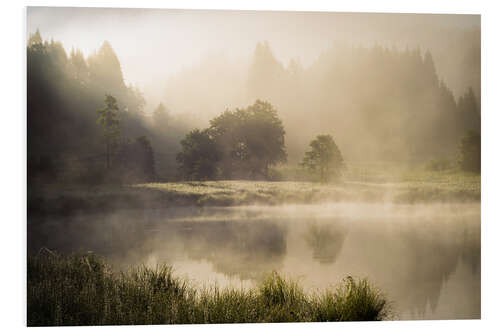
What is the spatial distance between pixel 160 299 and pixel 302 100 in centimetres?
251

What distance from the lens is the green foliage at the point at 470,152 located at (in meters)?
5.09

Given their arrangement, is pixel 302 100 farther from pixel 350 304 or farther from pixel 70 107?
pixel 70 107

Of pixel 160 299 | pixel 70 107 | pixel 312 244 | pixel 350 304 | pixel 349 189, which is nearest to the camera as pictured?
pixel 160 299

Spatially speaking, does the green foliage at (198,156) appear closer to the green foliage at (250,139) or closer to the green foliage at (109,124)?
the green foliage at (250,139)

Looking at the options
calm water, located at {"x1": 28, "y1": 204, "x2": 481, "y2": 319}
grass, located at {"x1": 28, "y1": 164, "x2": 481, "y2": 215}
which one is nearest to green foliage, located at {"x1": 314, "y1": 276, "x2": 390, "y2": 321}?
calm water, located at {"x1": 28, "y1": 204, "x2": 481, "y2": 319}

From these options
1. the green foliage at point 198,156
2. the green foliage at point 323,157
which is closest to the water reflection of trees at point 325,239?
the green foliage at point 323,157

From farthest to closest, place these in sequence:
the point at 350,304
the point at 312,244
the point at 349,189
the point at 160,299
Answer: the point at 349,189 < the point at 312,244 < the point at 350,304 < the point at 160,299

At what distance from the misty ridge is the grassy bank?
3.09 ft

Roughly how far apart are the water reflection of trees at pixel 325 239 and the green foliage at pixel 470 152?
4.90 ft

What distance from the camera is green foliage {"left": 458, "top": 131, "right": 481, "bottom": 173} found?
5.09 metres

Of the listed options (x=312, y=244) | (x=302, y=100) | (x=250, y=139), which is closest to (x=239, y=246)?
(x=312, y=244)

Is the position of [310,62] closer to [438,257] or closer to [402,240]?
[402,240]

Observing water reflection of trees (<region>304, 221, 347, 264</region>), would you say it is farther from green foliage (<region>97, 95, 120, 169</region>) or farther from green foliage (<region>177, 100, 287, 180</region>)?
green foliage (<region>97, 95, 120, 169</region>)

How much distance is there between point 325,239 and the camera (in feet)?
16.3
